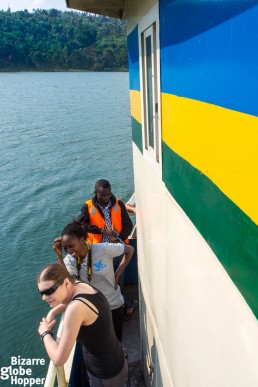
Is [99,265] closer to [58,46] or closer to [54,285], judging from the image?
[54,285]

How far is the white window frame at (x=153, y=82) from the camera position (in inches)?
84.5

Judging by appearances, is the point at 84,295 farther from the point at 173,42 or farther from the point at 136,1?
the point at 136,1

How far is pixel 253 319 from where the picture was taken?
116cm

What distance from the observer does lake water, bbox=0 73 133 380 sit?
28.5 feet

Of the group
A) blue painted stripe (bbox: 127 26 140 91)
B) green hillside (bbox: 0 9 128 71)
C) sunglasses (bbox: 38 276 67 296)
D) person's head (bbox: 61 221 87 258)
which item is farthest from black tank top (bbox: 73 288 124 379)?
green hillside (bbox: 0 9 128 71)

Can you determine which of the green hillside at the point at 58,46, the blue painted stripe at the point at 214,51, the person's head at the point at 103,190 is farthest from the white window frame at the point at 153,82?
the green hillside at the point at 58,46

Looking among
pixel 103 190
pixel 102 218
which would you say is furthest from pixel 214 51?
pixel 102 218

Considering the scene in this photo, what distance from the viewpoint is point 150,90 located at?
8.79ft

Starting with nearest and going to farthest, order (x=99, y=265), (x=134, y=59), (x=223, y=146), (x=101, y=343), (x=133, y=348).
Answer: (x=223, y=146)
(x=101, y=343)
(x=134, y=59)
(x=99, y=265)
(x=133, y=348)

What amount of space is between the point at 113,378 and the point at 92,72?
7910 cm

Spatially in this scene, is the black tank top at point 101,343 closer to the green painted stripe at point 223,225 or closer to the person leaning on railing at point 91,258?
the person leaning on railing at point 91,258

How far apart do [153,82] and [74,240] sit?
1.30 m

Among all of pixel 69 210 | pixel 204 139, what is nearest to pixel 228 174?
pixel 204 139

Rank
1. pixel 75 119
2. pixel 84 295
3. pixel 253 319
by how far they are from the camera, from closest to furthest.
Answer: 1. pixel 253 319
2. pixel 84 295
3. pixel 75 119
